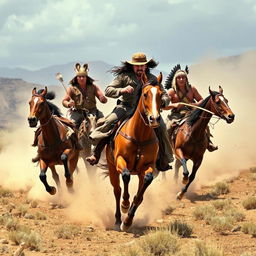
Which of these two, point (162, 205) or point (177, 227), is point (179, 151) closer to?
point (162, 205)

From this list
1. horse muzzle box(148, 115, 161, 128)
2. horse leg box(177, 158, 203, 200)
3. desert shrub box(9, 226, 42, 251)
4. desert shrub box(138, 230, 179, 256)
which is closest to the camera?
desert shrub box(138, 230, 179, 256)

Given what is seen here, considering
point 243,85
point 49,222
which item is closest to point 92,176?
point 49,222

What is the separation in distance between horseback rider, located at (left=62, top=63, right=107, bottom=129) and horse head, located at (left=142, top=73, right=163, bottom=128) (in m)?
5.59

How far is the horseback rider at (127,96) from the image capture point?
10273 millimetres

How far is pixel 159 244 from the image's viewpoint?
26.7 ft

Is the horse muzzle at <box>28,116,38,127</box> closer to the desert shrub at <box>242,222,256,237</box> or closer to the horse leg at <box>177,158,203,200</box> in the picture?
the horse leg at <box>177,158,203,200</box>

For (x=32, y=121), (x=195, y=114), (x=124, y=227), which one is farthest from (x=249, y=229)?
(x=32, y=121)

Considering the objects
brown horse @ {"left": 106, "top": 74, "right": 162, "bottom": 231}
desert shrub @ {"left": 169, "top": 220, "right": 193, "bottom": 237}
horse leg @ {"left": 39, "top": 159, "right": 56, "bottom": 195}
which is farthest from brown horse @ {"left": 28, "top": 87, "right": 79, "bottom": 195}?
desert shrub @ {"left": 169, "top": 220, "right": 193, "bottom": 237}

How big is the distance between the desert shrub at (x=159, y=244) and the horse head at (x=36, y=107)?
420 cm

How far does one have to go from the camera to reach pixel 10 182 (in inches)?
759

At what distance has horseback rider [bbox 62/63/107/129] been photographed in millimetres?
14336

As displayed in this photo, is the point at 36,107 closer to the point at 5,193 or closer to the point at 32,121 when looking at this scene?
the point at 32,121

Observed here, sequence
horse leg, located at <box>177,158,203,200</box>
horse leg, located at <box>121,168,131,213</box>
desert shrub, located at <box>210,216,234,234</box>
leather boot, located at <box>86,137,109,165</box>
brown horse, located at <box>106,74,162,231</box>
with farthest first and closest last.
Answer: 1. horse leg, located at <box>177,158,203,200</box>
2. leather boot, located at <box>86,137,109,165</box>
3. desert shrub, located at <box>210,216,234,234</box>
4. brown horse, located at <box>106,74,162,231</box>
5. horse leg, located at <box>121,168,131,213</box>

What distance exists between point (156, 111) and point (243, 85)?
45358 mm
